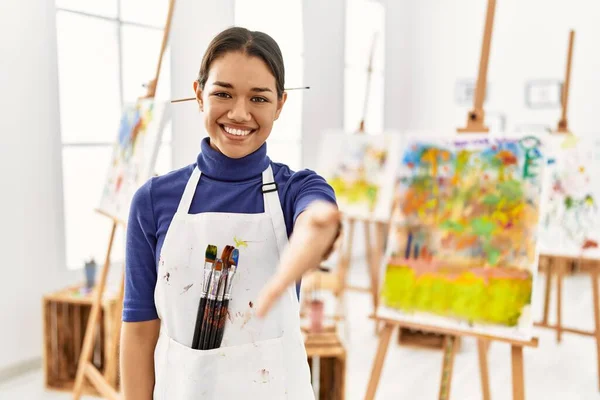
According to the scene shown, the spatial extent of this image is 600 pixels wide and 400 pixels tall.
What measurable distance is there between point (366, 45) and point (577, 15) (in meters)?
1.97

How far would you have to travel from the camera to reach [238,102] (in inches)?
38.4

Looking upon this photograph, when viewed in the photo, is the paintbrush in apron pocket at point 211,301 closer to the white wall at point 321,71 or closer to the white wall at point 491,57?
the white wall at point 321,71

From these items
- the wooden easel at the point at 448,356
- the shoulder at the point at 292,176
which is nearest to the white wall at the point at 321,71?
the wooden easel at the point at 448,356

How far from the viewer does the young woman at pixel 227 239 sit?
3.25ft

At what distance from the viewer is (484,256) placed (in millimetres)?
1979

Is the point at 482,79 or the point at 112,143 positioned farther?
the point at 112,143

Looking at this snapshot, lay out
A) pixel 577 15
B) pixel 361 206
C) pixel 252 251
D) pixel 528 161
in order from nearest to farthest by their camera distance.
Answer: pixel 252 251
pixel 528 161
pixel 361 206
pixel 577 15

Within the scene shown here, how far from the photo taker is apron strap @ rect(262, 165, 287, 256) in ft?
3.37

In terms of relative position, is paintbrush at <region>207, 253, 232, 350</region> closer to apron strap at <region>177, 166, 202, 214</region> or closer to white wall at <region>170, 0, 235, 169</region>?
apron strap at <region>177, 166, 202, 214</region>

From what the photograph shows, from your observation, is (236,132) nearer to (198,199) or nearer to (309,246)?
(198,199)

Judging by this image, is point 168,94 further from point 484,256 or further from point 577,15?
point 577,15

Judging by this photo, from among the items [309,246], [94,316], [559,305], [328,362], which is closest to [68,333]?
[94,316]

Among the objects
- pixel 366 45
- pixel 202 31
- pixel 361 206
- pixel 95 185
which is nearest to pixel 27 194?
pixel 95 185

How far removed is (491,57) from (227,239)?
537 cm
